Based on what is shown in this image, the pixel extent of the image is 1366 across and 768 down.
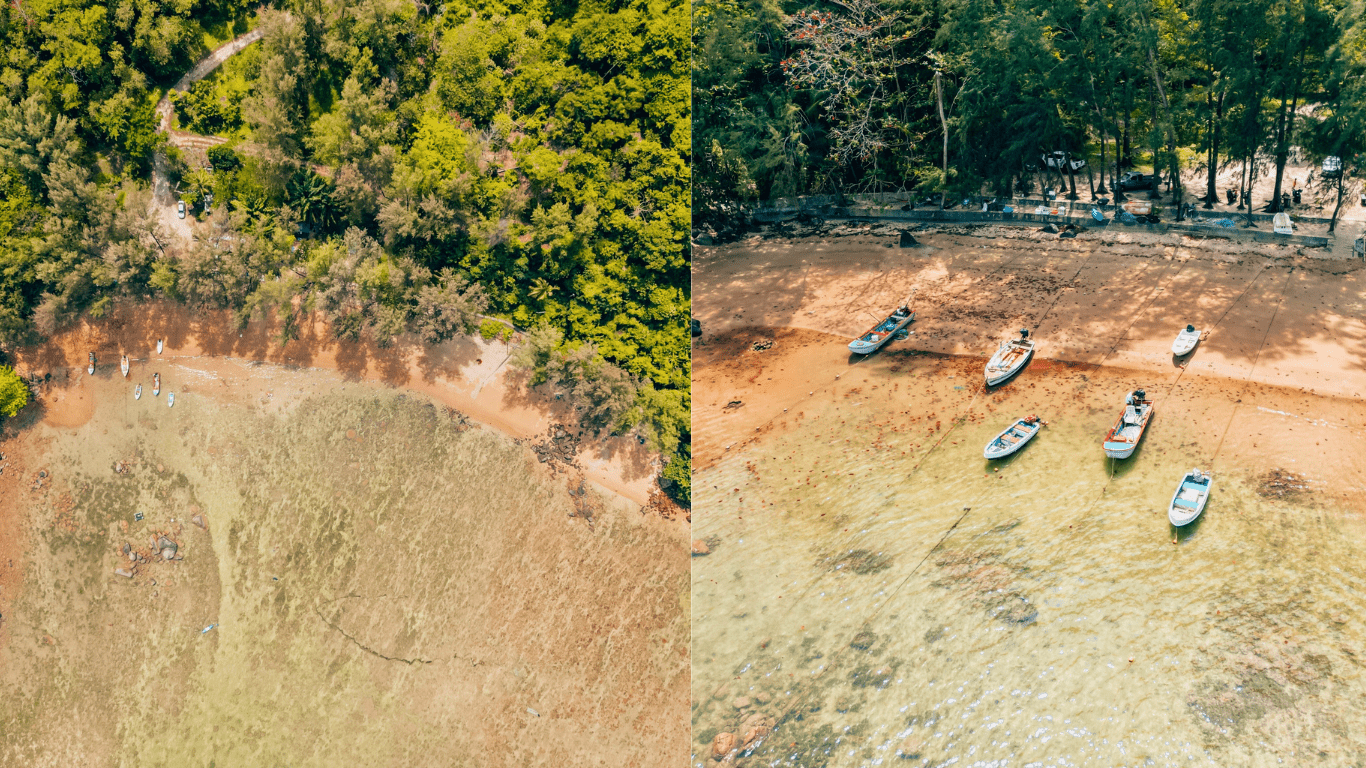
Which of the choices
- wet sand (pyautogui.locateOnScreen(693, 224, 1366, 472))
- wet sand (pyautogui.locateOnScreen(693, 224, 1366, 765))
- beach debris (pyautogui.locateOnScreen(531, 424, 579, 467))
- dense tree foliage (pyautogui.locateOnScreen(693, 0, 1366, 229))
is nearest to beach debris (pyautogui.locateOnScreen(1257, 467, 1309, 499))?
wet sand (pyautogui.locateOnScreen(693, 224, 1366, 765))

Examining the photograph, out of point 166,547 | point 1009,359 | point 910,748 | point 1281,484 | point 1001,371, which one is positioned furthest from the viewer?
point 166,547

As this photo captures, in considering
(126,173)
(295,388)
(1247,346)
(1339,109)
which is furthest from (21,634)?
(1339,109)

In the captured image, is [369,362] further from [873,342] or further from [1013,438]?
[1013,438]

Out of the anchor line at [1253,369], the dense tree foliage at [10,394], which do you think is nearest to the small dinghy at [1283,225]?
the anchor line at [1253,369]

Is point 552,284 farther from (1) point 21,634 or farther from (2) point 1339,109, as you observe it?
(2) point 1339,109

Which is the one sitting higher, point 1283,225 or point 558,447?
point 1283,225

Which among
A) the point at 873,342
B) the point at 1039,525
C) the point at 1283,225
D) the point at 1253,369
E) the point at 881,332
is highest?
the point at 1283,225

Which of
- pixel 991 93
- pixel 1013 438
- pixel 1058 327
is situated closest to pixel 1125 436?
pixel 1013 438
